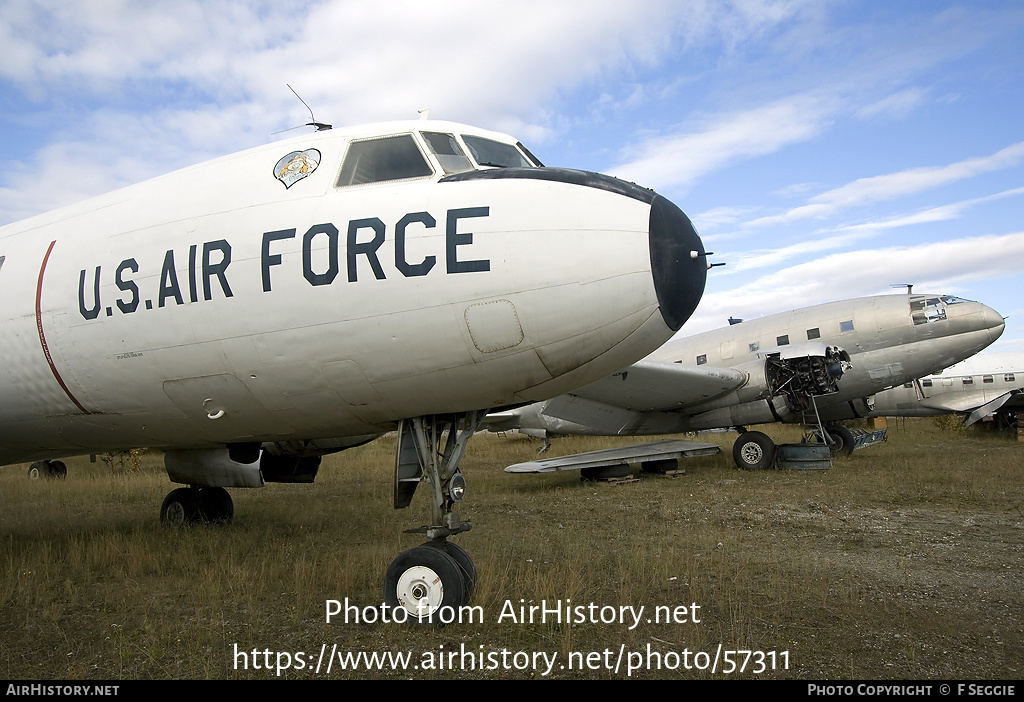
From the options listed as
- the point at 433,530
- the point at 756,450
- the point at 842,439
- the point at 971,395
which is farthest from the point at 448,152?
the point at 971,395

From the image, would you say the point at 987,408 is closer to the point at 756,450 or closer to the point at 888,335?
the point at 888,335

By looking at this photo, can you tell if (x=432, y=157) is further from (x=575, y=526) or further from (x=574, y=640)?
(x=575, y=526)

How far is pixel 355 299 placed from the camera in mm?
4586

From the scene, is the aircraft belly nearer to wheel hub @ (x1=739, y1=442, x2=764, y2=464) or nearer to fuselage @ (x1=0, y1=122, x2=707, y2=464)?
fuselage @ (x1=0, y1=122, x2=707, y2=464)

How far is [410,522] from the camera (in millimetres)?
10258

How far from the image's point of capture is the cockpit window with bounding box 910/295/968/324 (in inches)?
662

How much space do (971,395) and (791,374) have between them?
19.3 metres

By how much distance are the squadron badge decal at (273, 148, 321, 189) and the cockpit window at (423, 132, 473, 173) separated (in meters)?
0.92

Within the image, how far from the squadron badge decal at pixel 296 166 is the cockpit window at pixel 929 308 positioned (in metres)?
16.5

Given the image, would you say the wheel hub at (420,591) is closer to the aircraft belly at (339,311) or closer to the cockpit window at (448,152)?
the aircraft belly at (339,311)

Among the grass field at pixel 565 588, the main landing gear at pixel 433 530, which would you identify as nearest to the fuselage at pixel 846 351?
the grass field at pixel 565 588

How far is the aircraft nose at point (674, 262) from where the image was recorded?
171 inches

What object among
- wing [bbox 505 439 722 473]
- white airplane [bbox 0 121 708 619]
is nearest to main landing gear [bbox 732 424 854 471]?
wing [bbox 505 439 722 473]
